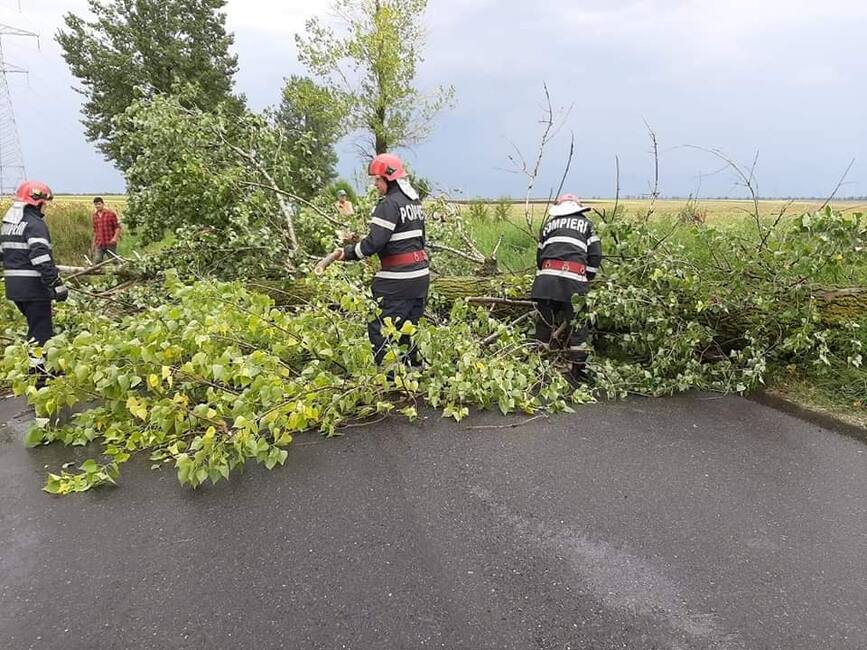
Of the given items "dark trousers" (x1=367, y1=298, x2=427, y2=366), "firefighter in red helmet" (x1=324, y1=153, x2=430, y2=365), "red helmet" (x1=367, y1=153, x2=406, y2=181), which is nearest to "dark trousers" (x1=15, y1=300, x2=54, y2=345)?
"firefighter in red helmet" (x1=324, y1=153, x2=430, y2=365)

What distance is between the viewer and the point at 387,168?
411cm

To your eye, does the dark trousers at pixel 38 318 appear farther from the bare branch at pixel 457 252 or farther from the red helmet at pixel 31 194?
the bare branch at pixel 457 252

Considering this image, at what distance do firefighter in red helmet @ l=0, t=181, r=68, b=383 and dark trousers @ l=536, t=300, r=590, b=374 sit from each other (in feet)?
12.8

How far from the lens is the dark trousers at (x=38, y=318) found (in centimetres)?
448

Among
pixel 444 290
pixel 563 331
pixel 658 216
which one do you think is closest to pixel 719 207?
pixel 658 216

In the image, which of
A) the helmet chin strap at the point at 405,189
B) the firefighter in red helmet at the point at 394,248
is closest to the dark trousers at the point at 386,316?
the firefighter in red helmet at the point at 394,248

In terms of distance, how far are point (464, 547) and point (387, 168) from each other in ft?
9.02

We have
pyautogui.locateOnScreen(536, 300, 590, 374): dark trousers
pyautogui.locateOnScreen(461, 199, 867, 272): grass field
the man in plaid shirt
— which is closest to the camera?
pyautogui.locateOnScreen(536, 300, 590, 374): dark trousers

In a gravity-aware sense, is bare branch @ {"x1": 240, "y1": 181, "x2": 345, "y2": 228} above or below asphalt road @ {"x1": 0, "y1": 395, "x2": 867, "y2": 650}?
above

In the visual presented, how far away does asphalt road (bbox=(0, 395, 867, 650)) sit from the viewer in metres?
1.96

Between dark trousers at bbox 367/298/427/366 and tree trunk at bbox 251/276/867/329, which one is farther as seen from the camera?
Answer: tree trunk at bbox 251/276/867/329

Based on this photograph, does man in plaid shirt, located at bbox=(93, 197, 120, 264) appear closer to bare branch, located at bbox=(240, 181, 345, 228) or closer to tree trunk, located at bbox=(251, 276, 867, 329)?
bare branch, located at bbox=(240, 181, 345, 228)

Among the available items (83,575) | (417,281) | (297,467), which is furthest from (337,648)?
(417,281)

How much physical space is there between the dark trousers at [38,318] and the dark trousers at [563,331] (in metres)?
4.06
